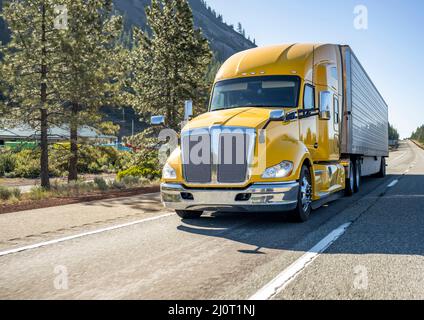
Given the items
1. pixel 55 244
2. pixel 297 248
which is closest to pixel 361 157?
pixel 297 248

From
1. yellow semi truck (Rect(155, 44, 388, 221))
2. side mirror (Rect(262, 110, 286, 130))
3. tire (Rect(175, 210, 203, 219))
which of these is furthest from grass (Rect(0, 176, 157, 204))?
side mirror (Rect(262, 110, 286, 130))

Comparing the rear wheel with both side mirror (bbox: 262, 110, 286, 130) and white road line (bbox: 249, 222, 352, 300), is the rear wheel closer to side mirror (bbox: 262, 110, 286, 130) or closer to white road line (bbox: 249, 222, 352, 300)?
side mirror (bbox: 262, 110, 286, 130)

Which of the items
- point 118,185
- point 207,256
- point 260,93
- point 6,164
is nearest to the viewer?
point 207,256

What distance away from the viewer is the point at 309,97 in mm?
8766

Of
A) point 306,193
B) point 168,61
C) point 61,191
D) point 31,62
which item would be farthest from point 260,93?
point 168,61

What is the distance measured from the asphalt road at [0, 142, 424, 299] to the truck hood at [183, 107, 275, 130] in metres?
1.72

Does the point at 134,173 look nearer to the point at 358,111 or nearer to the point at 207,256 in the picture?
the point at 358,111

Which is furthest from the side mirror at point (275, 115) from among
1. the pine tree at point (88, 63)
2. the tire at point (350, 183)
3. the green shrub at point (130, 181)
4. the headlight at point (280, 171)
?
the green shrub at point (130, 181)

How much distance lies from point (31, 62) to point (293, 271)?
1281 centimetres

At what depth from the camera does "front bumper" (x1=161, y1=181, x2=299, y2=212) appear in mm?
6934

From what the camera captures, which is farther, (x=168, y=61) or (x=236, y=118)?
(x=168, y=61)

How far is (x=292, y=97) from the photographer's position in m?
8.38

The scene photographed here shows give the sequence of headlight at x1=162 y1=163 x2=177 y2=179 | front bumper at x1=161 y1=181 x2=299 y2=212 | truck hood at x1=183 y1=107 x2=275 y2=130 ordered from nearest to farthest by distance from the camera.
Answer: front bumper at x1=161 y1=181 x2=299 y2=212 → truck hood at x1=183 y1=107 x2=275 y2=130 → headlight at x1=162 y1=163 x2=177 y2=179

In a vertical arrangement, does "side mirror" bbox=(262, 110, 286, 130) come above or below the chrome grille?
above
